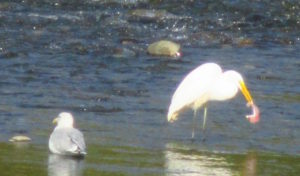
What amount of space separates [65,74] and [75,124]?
3.23 meters

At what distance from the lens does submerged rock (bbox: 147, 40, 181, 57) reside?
16.3m

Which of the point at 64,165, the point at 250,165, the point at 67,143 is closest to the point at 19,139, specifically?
the point at 67,143

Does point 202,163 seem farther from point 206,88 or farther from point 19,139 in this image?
point 206,88

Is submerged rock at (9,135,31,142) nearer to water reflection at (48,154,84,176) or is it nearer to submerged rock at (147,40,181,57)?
water reflection at (48,154,84,176)

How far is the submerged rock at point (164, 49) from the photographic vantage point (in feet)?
53.6

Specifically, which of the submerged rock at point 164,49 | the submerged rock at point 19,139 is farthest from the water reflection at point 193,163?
the submerged rock at point 164,49

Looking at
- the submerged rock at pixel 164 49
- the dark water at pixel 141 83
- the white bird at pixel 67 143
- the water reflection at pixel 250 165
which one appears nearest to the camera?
the water reflection at pixel 250 165

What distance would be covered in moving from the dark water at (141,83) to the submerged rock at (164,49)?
15 cm

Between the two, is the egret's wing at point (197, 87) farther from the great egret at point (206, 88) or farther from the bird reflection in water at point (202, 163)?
the bird reflection in water at point (202, 163)

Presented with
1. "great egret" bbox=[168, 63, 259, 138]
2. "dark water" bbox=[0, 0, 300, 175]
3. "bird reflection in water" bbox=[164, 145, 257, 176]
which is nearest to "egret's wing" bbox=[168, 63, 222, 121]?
"great egret" bbox=[168, 63, 259, 138]

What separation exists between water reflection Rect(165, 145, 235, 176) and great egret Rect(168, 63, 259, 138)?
156 centimetres

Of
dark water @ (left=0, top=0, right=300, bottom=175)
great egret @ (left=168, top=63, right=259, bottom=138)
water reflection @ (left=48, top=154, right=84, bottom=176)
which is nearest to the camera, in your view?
water reflection @ (left=48, top=154, right=84, bottom=176)

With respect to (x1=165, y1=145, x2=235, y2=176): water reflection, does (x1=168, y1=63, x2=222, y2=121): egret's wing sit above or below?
above

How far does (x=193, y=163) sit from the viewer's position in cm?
955
